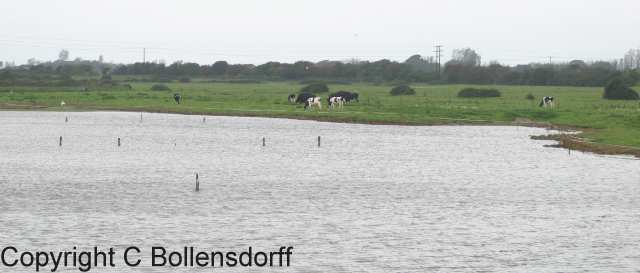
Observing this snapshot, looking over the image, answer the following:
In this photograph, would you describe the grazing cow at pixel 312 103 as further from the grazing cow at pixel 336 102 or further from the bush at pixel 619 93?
the bush at pixel 619 93

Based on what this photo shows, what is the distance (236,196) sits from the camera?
37.9m

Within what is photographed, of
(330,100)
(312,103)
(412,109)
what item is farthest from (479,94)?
(412,109)

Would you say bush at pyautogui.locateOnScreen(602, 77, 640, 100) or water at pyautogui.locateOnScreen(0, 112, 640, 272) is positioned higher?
bush at pyautogui.locateOnScreen(602, 77, 640, 100)

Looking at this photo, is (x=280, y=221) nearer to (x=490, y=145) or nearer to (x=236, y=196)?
(x=236, y=196)

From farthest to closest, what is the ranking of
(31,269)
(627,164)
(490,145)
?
(490,145)
(627,164)
(31,269)

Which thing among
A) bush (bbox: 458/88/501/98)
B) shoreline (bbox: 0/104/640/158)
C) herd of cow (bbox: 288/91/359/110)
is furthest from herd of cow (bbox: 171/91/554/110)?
bush (bbox: 458/88/501/98)

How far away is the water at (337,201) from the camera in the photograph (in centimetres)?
2714

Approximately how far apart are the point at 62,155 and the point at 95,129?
22278 millimetres

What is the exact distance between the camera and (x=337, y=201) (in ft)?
121

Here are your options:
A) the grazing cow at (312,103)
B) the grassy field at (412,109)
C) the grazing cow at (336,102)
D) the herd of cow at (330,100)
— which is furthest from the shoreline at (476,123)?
the grazing cow at (336,102)

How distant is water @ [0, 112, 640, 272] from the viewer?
2714 cm

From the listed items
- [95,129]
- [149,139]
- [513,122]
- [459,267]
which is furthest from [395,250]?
[513,122]

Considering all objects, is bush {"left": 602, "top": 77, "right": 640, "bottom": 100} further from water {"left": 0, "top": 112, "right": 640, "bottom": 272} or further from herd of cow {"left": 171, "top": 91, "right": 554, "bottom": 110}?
water {"left": 0, "top": 112, "right": 640, "bottom": 272}

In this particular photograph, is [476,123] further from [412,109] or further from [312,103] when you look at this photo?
[312,103]
